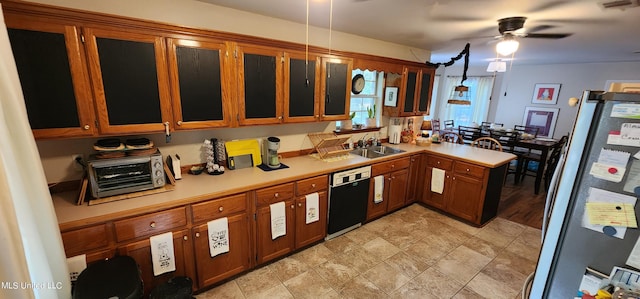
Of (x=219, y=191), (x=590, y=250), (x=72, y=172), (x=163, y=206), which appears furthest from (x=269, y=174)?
(x=590, y=250)

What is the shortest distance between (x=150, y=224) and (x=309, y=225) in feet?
4.53

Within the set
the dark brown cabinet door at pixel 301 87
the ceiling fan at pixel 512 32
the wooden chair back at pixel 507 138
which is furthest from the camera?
the wooden chair back at pixel 507 138

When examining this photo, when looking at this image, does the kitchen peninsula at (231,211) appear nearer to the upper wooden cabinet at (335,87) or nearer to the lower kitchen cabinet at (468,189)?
the lower kitchen cabinet at (468,189)

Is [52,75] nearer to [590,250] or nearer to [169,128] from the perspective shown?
[169,128]

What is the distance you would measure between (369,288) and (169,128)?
2084 millimetres

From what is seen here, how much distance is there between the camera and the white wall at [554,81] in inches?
205

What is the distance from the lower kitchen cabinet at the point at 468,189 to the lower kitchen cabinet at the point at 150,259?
3074 millimetres

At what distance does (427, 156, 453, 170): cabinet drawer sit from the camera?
3.39 meters

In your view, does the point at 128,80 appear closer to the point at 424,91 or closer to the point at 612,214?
the point at 612,214

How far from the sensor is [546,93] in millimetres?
6023

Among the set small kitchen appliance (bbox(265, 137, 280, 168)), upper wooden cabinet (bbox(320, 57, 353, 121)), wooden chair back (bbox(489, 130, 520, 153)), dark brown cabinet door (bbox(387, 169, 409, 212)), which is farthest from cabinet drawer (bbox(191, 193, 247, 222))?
wooden chair back (bbox(489, 130, 520, 153))

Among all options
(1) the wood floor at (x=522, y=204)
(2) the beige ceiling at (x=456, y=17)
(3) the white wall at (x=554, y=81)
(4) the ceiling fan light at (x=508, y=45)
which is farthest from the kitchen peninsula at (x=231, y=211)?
(3) the white wall at (x=554, y=81)

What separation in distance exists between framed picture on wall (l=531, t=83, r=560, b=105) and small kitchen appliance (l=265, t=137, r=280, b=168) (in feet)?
22.1

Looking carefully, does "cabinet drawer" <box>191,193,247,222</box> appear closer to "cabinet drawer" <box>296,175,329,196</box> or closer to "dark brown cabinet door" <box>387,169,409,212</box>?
"cabinet drawer" <box>296,175,329,196</box>
